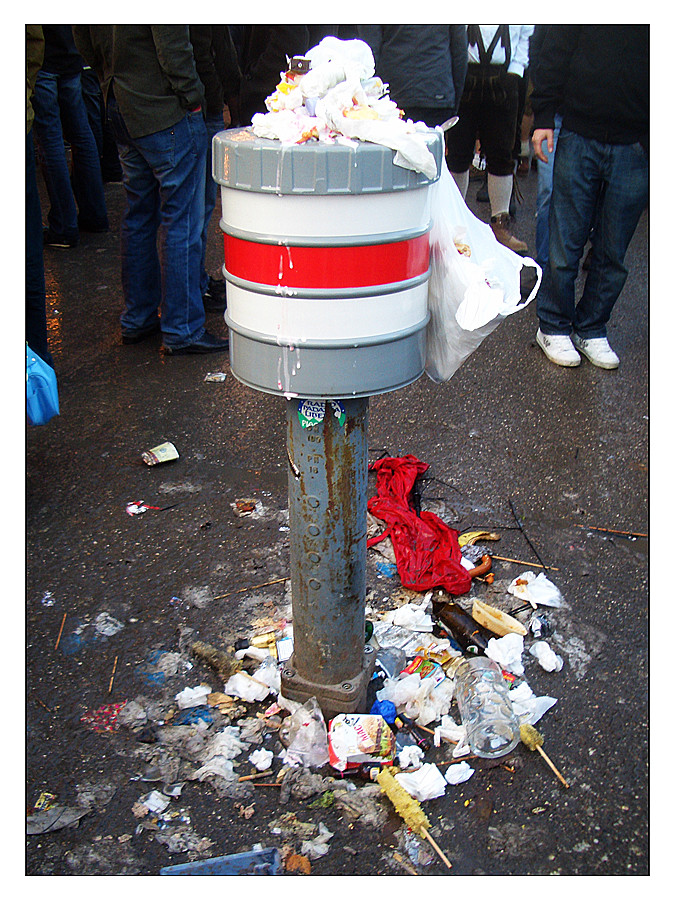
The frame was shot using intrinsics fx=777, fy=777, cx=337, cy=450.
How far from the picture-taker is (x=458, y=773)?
2.21 m

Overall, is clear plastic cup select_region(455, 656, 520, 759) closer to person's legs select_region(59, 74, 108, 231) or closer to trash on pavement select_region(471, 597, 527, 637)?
trash on pavement select_region(471, 597, 527, 637)

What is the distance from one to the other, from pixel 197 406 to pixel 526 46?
409 cm

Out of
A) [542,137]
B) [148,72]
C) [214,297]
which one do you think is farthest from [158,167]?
[542,137]

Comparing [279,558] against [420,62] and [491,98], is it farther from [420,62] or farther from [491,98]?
[491,98]

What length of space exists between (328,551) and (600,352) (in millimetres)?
3197

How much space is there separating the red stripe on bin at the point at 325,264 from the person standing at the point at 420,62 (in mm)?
3528

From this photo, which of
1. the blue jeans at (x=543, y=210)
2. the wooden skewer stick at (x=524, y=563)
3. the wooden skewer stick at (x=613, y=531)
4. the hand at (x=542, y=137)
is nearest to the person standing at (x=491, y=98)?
the blue jeans at (x=543, y=210)

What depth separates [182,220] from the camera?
445cm

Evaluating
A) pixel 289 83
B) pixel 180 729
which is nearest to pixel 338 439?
pixel 289 83

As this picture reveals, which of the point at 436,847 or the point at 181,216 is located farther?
the point at 181,216

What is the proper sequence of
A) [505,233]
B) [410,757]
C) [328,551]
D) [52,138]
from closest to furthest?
[328,551]
[410,757]
[52,138]
[505,233]

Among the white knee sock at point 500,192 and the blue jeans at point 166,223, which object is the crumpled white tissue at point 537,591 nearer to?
the blue jeans at point 166,223

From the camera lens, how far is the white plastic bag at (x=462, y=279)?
1904mm

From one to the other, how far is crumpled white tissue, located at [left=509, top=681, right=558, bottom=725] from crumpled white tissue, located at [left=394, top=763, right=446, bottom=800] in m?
0.36
